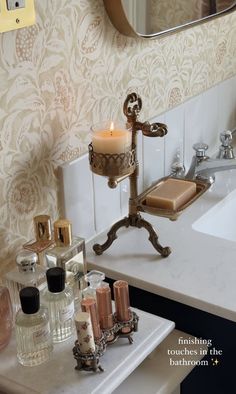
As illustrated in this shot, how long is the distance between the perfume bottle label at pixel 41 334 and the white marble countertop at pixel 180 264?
0.78 feet

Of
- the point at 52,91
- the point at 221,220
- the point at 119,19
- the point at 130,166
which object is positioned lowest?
the point at 221,220

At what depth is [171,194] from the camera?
46.6 inches

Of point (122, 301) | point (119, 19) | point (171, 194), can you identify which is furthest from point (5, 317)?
point (119, 19)

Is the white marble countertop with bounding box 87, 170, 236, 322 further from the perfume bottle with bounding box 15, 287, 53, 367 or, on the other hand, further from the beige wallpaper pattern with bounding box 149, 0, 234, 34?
the beige wallpaper pattern with bounding box 149, 0, 234, 34

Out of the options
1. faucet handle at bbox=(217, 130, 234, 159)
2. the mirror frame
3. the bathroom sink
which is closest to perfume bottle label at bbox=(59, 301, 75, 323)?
the bathroom sink

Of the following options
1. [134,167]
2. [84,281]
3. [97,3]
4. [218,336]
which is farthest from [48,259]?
[97,3]

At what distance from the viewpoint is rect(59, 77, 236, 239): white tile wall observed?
1136 mm

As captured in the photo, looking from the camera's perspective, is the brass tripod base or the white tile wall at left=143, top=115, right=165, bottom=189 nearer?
the brass tripod base

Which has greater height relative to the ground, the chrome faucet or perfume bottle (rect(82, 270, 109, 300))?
the chrome faucet

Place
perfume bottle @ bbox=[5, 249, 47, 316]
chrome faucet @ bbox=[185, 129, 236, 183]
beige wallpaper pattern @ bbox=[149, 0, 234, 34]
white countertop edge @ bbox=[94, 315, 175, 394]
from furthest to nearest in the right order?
chrome faucet @ bbox=[185, 129, 236, 183] < beige wallpaper pattern @ bbox=[149, 0, 234, 34] < perfume bottle @ bbox=[5, 249, 47, 316] < white countertop edge @ bbox=[94, 315, 175, 394]

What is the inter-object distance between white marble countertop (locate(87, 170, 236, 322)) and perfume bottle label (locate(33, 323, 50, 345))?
9.4 inches

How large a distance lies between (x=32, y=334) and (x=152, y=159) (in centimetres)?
61

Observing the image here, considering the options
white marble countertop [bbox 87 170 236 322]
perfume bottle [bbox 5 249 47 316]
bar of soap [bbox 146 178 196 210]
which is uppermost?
bar of soap [bbox 146 178 196 210]

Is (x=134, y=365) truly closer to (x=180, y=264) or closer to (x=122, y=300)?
(x=122, y=300)
